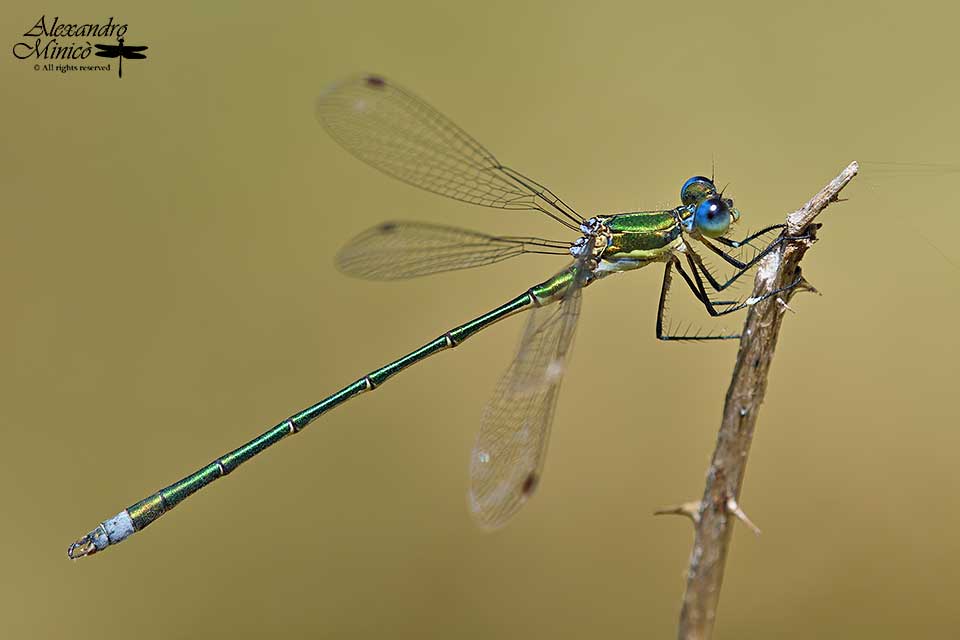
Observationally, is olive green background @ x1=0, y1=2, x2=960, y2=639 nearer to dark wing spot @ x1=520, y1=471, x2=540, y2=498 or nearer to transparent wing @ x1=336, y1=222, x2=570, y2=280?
transparent wing @ x1=336, y1=222, x2=570, y2=280

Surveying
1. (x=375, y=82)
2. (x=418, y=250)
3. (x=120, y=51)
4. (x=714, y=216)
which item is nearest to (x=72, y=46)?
(x=120, y=51)

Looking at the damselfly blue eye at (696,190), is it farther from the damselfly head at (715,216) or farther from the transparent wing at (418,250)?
the transparent wing at (418,250)

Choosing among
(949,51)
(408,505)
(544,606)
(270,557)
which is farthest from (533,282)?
(949,51)

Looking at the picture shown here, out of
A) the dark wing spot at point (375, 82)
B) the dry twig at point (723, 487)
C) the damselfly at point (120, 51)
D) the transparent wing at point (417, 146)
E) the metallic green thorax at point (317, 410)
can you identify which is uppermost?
the damselfly at point (120, 51)

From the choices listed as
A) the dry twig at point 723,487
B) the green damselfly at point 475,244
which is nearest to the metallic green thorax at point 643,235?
the green damselfly at point 475,244

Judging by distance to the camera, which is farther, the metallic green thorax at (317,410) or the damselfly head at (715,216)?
the metallic green thorax at (317,410)

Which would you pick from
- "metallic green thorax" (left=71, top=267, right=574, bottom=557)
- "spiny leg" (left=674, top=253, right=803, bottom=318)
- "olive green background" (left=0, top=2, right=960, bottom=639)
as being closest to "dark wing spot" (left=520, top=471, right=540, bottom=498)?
"spiny leg" (left=674, top=253, right=803, bottom=318)

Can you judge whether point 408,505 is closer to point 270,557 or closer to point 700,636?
point 270,557
